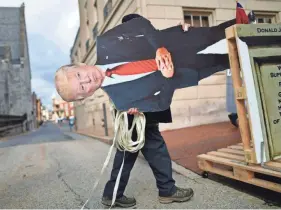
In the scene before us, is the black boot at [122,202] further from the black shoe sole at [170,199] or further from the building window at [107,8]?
Answer: the building window at [107,8]

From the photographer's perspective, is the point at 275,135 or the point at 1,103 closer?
the point at 275,135

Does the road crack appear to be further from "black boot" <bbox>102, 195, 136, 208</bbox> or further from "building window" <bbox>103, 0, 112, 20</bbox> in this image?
"building window" <bbox>103, 0, 112, 20</bbox>

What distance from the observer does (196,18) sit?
33.2 feet

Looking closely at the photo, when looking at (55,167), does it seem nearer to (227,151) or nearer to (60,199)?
(60,199)

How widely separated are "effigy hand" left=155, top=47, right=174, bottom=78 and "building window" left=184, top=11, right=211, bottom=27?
7342 mm

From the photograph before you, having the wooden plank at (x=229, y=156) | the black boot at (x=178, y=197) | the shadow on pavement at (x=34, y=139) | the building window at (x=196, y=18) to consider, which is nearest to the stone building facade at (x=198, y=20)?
the building window at (x=196, y=18)

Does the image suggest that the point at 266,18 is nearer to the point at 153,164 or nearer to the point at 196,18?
the point at 196,18

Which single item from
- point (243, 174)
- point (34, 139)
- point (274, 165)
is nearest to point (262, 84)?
point (274, 165)

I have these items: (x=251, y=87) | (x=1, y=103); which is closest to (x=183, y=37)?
(x=251, y=87)

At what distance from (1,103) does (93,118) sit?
83.2 ft

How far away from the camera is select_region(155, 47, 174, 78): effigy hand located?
300 cm

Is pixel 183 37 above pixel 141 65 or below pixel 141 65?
above

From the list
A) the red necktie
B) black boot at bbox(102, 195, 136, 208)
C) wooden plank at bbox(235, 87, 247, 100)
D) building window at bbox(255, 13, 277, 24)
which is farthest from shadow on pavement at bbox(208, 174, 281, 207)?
building window at bbox(255, 13, 277, 24)

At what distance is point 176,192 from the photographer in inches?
112
